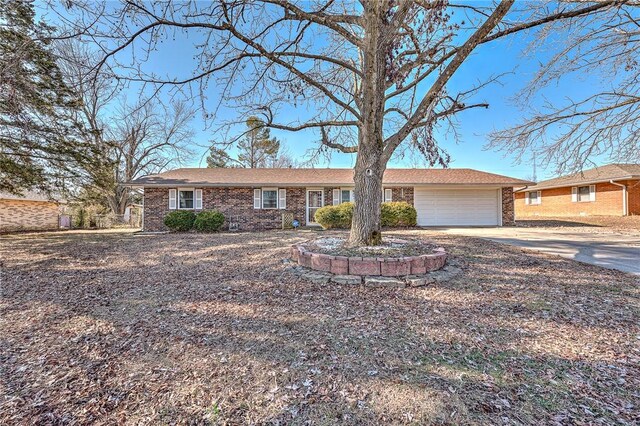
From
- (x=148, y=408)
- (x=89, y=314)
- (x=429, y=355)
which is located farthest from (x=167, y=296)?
(x=429, y=355)

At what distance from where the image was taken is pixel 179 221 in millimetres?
12594

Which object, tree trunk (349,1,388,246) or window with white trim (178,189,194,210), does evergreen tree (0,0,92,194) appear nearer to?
window with white trim (178,189,194,210)

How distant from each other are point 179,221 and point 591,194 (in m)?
24.8

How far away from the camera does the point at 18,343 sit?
8.85ft

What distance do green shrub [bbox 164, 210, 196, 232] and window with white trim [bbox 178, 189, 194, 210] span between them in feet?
5.81

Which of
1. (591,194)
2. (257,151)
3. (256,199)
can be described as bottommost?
(256,199)

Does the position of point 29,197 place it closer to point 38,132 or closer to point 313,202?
point 38,132

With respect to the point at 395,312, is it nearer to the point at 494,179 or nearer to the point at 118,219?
the point at 494,179

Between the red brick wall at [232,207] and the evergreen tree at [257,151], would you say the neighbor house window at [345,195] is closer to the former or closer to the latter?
the red brick wall at [232,207]

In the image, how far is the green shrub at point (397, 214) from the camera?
1352 centimetres

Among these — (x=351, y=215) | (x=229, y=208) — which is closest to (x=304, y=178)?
(x=351, y=215)

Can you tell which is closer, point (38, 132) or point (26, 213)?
point (38, 132)

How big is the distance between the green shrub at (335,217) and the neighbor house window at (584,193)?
682 inches

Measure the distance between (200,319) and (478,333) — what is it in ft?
9.80
